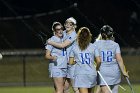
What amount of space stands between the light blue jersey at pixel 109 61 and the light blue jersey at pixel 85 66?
0.64m

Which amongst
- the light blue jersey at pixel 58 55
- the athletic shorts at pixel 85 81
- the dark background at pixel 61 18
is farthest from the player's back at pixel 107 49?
the dark background at pixel 61 18

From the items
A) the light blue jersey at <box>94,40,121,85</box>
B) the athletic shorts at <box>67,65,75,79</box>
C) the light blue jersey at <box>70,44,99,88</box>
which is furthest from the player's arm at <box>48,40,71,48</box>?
the light blue jersey at <box>70,44,99,88</box>

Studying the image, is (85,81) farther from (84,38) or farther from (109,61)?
(109,61)

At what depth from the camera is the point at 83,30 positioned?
1312cm

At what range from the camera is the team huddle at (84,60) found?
13.1 metres

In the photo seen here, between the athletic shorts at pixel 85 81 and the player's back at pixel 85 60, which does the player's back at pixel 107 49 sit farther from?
the athletic shorts at pixel 85 81

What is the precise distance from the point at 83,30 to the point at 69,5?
77.6 ft

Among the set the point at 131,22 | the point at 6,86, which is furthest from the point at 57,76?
the point at 131,22

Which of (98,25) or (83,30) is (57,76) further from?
(98,25)

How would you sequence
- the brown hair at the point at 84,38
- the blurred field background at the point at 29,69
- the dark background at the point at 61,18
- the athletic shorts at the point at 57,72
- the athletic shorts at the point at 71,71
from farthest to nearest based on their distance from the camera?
the dark background at the point at 61,18
the blurred field background at the point at 29,69
the athletic shorts at the point at 57,72
the athletic shorts at the point at 71,71
the brown hair at the point at 84,38

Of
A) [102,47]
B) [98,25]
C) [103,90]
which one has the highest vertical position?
[98,25]

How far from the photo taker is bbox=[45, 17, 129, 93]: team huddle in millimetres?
13133

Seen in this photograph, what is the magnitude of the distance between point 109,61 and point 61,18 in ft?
72.2

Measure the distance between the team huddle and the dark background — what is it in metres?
19.6
